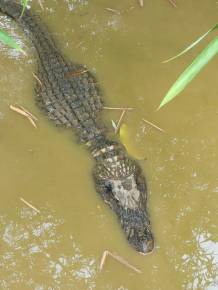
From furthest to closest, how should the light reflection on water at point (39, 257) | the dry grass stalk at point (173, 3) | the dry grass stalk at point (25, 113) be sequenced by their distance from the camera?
the dry grass stalk at point (173, 3) < the dry grass stalk at point (25, 113) < the light reflection on water at point (39, 257)

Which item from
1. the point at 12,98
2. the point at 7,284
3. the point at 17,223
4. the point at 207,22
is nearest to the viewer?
the point at 7,284

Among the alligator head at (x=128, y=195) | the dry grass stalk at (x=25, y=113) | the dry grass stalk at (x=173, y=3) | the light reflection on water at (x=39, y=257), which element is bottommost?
the light reflection on water at (x=39, y=257)

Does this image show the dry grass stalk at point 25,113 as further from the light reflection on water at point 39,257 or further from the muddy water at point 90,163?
the light reflection on water at point 39,257

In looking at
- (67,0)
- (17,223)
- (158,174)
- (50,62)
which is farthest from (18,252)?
(67,0)

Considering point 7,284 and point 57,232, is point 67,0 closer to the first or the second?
point 57,232

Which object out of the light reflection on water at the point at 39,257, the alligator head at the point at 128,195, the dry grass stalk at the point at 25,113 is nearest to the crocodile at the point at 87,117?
the alligator head at the point at 128,195

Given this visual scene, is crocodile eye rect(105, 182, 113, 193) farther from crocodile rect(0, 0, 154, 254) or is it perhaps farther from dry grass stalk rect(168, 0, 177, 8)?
dry grass stalk rect(168, 0, 177, 8)

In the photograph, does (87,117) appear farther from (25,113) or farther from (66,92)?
(25,113)

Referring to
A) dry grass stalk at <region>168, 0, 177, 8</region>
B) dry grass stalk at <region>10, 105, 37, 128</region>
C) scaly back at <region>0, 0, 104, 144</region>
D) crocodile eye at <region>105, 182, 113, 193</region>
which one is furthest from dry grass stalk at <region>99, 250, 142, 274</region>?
dry grass stalk at <region>168, 0, 177, 8</region>
